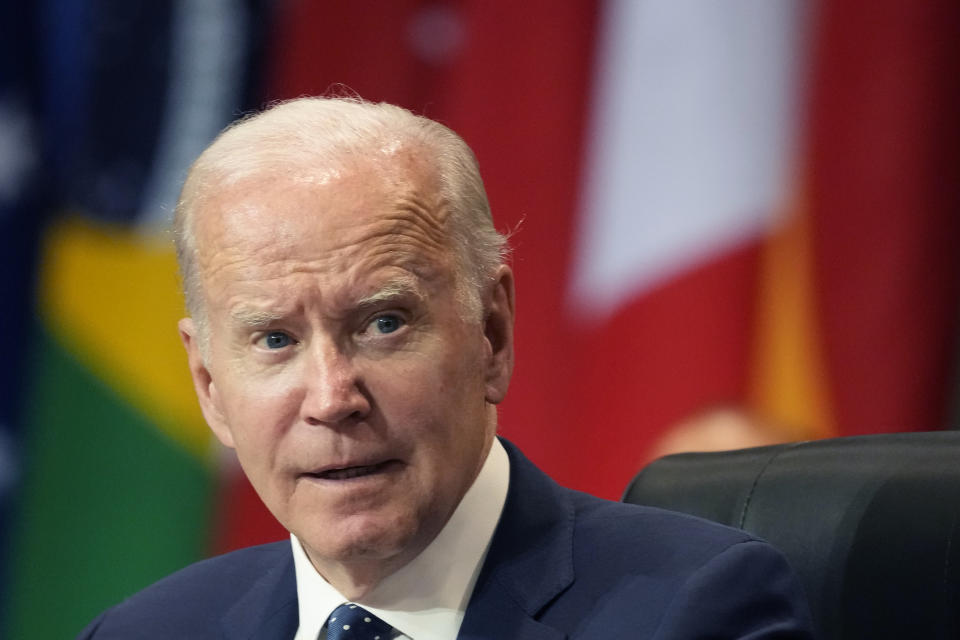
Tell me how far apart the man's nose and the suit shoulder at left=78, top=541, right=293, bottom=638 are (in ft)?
1.65

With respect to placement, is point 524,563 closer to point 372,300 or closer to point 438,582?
point 438,582

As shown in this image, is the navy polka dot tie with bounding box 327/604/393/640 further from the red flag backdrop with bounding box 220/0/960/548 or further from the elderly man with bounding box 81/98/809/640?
the red flag backdrop with bounding box 220/0/960/548

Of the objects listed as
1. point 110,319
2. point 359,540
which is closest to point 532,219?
point 110,319

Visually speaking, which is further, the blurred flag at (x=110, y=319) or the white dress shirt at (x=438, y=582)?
the blurred flag at (x=110, y=319)

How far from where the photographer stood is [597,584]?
5.07ft

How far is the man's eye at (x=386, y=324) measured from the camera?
149cm

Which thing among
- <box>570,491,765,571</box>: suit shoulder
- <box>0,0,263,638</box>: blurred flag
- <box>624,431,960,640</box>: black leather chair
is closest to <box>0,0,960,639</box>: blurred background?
<box>0,0,263,638</box>: blurred flag

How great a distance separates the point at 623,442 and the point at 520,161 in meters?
0.78

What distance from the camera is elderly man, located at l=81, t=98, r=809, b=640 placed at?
57.8 inches

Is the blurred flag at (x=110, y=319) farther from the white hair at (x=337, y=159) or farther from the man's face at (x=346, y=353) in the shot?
the man's face at (x=346, y=353)

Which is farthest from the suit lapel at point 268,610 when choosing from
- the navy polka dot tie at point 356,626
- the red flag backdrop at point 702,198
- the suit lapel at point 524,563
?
the red flag backdrop at point 702,198

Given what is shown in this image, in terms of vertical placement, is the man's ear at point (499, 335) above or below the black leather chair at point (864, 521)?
above

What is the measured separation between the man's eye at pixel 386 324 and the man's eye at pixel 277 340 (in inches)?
4.3

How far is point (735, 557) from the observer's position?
146 centimetres
